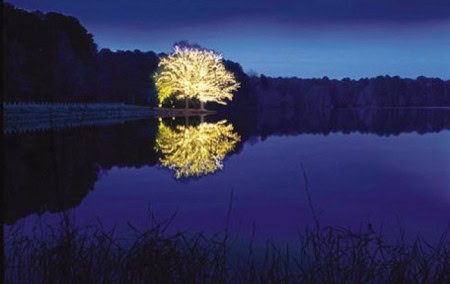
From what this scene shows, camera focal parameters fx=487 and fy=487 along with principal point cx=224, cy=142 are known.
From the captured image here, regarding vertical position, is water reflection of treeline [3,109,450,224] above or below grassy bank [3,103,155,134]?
below

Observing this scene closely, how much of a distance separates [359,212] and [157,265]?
5916 mm

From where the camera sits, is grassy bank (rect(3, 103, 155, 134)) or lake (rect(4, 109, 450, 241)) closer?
lake (rect(4, 109, 450, 241))

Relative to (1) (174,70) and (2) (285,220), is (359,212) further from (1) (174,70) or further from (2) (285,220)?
(1) (174,70)

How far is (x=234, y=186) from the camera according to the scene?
12.9m

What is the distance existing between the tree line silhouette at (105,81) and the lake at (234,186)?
14.8 feet

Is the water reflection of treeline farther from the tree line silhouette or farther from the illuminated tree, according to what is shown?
the illuminated tree

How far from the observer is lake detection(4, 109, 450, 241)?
29.8 feet

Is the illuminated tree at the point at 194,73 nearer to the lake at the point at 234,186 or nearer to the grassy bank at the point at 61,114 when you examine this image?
the grassy bank at the point at 61,114

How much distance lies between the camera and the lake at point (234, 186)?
9094mm

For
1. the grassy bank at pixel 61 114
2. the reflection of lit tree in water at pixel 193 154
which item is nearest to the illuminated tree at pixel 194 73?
the grassy bank at pixel 61 114

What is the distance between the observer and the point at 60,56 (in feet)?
173

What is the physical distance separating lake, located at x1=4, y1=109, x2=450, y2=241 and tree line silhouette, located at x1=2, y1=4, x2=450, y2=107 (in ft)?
14.8

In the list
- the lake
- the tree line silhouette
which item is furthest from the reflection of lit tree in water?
the tree line silhouette

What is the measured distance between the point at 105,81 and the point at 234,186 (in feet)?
244
